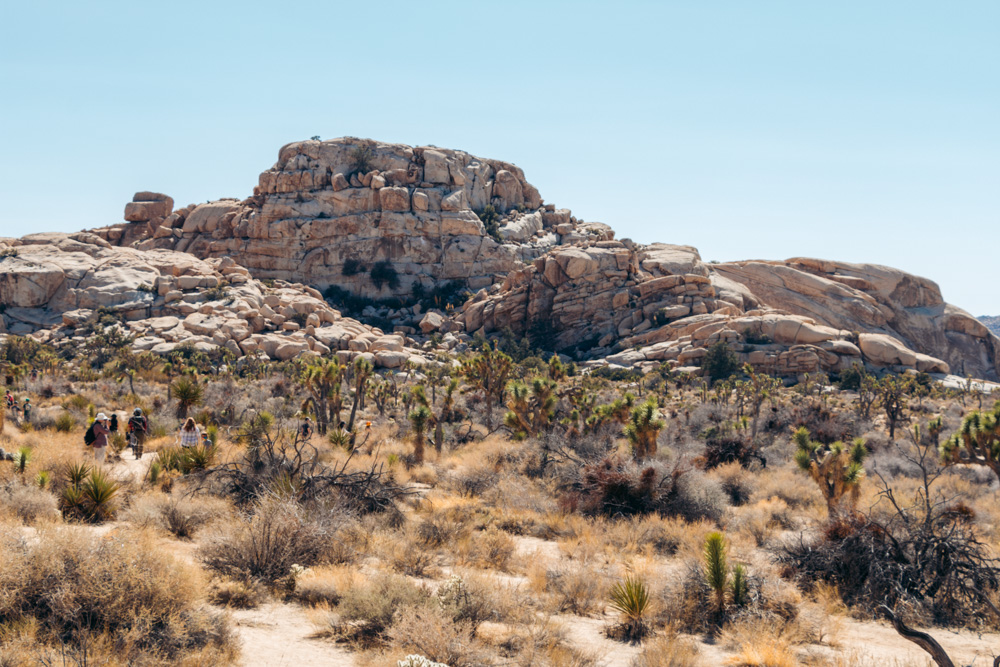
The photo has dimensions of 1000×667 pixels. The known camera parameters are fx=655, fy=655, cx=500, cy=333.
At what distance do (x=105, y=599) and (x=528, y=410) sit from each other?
65.0 feet

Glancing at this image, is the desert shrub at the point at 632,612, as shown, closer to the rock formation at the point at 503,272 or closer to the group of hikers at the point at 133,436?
the group of hikers at the point at 133,436

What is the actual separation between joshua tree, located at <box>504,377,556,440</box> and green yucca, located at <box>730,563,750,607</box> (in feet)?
49.0

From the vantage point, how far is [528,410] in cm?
2528

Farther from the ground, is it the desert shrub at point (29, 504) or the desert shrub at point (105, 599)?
the desert shrub at point (105, 599)

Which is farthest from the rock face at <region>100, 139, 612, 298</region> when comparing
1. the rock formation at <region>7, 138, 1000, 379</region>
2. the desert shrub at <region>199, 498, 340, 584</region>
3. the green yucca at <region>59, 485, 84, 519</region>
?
the desert shrub at <region>199, 498, 340, 584</region>

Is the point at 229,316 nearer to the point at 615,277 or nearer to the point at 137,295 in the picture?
the point at 137,295

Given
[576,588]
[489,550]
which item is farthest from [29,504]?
[576,588]

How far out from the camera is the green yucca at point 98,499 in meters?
10.2

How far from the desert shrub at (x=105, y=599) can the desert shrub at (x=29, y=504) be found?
320cm

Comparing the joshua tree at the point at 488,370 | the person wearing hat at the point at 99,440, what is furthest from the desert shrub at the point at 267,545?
the joshua tree at the point at 488,370

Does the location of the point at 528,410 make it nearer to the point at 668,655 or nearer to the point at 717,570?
the point at 717,570

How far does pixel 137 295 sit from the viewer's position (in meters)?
63.3

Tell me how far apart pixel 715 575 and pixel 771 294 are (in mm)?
75113

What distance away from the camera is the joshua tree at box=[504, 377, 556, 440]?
24.2 metres
